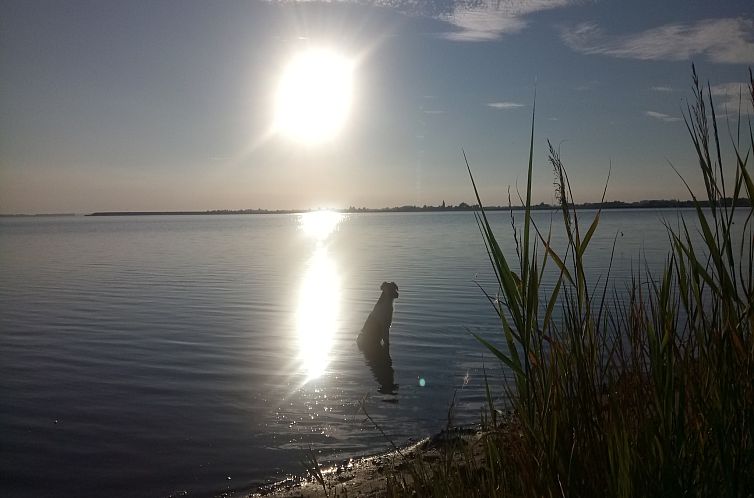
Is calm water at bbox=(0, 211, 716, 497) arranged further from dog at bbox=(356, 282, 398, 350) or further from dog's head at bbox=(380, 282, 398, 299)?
dog's head at bbox=(380, 282, 398, 299)

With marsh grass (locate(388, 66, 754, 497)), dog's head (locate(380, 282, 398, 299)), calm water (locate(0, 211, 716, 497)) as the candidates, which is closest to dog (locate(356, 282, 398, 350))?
dog's head (locate(380, 282, 398, 299))

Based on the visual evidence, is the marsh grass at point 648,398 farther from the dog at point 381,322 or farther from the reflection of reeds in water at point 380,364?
the dog at point 381,322

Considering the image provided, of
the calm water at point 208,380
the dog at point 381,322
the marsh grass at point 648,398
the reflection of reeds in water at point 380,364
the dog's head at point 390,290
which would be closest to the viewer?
the marsh grass at point 648,398

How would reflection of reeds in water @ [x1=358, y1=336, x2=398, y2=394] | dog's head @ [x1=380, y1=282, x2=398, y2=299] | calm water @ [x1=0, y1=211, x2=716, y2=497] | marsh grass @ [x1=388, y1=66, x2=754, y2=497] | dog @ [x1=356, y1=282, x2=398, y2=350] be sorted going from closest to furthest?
marsh grass @ [x1=388, y1=66, x2=754, y2=497] → calm water @ [x1=0, y1=211, x2=716, y2=497] → reflection of reeds in water @ [x1=358, y1=336, x2=398, y2=394] → dog @ [x1=356, y1=282, x2=398, y2=350] → dog's head @ [x1=380, y1=282, x2=398, y2=299]

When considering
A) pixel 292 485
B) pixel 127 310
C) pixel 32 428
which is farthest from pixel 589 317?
pixel 127 310

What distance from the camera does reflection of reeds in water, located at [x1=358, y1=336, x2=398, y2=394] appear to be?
10047 millimetres

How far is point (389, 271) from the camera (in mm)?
27312

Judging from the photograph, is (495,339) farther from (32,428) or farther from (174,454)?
(32,428)

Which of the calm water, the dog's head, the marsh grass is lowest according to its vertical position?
the calm water

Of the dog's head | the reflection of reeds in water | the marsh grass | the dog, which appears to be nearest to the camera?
the marsh grass

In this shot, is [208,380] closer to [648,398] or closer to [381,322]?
[381,322]

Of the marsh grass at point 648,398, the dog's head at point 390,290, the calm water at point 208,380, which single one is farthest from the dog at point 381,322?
the marsh grass at point 648,398

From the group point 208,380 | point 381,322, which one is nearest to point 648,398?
point 208,380

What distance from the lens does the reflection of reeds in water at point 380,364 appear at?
10.0 metres
